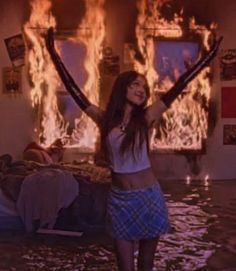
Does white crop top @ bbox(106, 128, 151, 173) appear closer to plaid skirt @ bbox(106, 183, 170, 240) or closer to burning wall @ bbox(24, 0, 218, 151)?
plaid skirt @ bbox(106, 183, 170, 240)

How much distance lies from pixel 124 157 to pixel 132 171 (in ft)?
0.25

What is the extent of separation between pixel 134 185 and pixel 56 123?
271 inches

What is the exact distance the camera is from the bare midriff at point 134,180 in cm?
296

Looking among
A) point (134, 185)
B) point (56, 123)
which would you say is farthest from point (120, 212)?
point (56, 123)

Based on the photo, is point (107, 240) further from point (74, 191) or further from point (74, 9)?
point (74, 9)

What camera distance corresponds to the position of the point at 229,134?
9.88 meters

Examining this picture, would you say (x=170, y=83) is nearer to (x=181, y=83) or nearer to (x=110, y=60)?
(x=110, y=60)

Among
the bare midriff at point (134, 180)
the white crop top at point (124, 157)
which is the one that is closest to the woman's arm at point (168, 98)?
the white crop top at point (124, 157)

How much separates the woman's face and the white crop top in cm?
17

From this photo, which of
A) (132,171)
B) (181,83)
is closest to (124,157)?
(132,171)

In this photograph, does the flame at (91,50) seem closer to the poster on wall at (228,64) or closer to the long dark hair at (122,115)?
the poster on wall at (228,64)

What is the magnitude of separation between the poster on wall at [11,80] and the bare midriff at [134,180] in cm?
704

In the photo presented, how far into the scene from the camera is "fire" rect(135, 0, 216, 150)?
9766 mm

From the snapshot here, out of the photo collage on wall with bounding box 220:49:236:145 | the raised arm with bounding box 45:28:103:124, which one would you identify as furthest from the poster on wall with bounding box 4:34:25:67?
the raised arm with bounding box 45:28:103:124
